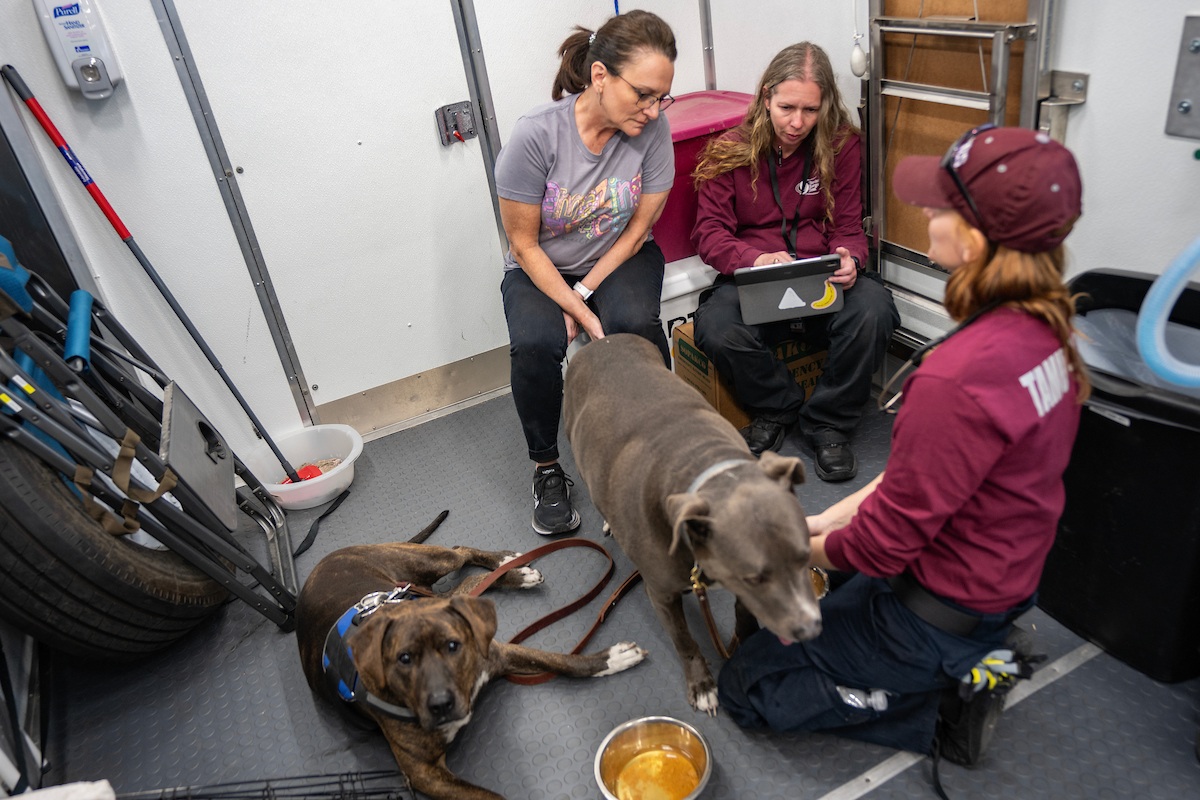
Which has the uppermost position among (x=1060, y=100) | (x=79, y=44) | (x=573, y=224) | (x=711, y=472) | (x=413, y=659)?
(x=79, y=44)

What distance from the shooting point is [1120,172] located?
84.0 inches

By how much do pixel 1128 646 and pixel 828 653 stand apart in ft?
2.62

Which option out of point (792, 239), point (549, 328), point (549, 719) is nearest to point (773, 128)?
point (792, 239)

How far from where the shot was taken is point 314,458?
3.48 m

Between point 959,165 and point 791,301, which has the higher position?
point 959,165

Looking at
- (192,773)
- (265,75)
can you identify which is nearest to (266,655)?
(192,773)

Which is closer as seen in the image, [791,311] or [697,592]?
[697,592]

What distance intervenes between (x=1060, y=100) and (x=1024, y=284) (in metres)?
1.15

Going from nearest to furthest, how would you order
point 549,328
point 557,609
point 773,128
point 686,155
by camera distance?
point 557,609 < point 549,328 < point 773,128 < point 686,155

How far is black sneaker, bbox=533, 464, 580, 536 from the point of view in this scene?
2811mm

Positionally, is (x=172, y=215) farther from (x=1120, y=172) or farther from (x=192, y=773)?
(x=1120, y=172)

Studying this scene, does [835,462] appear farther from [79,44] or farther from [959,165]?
[79,44]

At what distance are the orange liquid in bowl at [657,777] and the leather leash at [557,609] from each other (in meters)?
0.43

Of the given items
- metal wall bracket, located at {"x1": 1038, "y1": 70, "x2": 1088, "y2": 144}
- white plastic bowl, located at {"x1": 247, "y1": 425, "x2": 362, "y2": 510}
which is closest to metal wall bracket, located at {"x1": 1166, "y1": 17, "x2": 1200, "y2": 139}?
metal wall bracket, located at {"x1": 1038, "y1": 70, "x2": 1088, "y2": 144}
